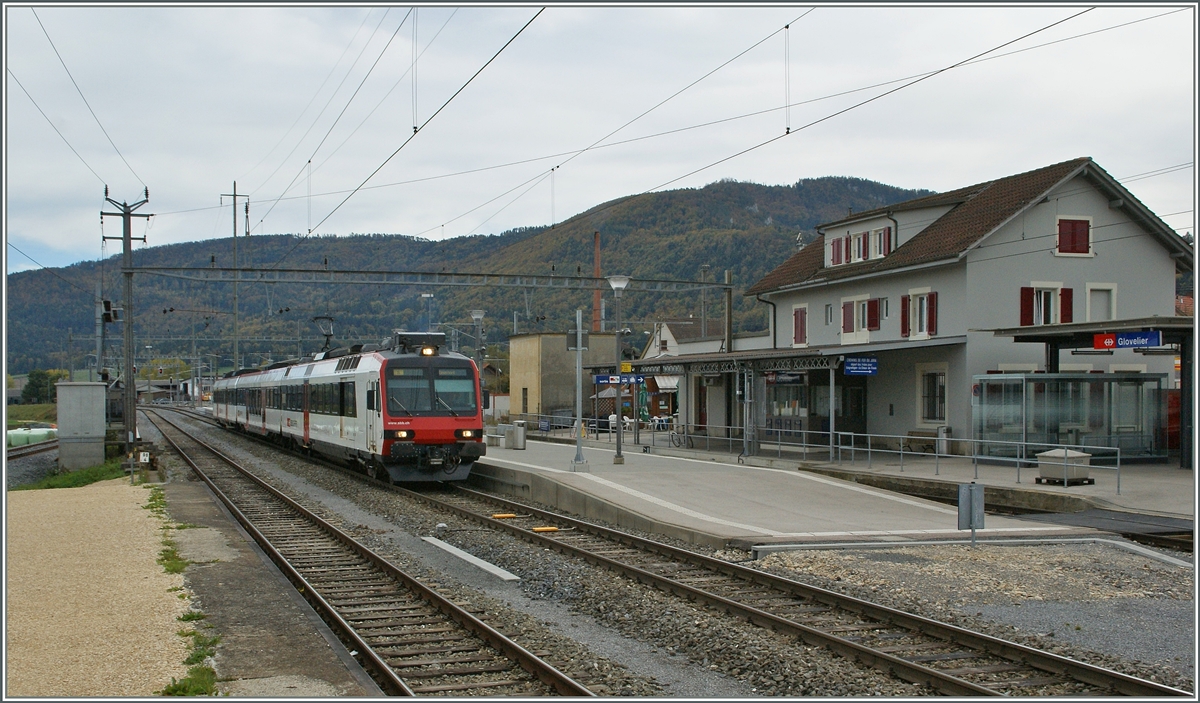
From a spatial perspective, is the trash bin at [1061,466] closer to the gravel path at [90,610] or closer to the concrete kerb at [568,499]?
the concrete kerb at [568,499]

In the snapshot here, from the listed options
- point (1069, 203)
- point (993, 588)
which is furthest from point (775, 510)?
point (1069, 203)

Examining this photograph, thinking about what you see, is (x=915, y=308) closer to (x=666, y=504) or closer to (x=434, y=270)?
(x=666, y=504)

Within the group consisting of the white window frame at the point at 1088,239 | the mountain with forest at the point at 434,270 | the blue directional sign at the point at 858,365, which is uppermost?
the mountain with forest at the point at 434,270

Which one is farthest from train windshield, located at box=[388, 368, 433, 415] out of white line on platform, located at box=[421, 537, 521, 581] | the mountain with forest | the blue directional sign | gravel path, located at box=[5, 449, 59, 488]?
the mountain with forest

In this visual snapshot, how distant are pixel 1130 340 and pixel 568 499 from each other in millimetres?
11959

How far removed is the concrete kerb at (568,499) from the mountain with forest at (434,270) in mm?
55344

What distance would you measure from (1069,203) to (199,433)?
4392cm

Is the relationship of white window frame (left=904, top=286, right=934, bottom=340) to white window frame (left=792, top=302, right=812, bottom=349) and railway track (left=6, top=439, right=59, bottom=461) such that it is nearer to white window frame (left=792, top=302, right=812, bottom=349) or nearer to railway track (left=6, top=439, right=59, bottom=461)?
white window frame (left=792, top=302, right=812, bottom=349)

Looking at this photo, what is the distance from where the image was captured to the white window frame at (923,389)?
26719 millimetres

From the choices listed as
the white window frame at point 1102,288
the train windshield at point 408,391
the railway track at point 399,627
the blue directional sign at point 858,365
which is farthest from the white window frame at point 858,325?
the railway track at point 399,627

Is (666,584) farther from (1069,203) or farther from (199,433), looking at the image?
(199,433)

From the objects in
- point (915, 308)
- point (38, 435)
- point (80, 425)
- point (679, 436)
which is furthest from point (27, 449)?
point (915, 308)

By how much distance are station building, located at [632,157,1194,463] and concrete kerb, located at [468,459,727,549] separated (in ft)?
24.9

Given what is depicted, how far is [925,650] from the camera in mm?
8125
